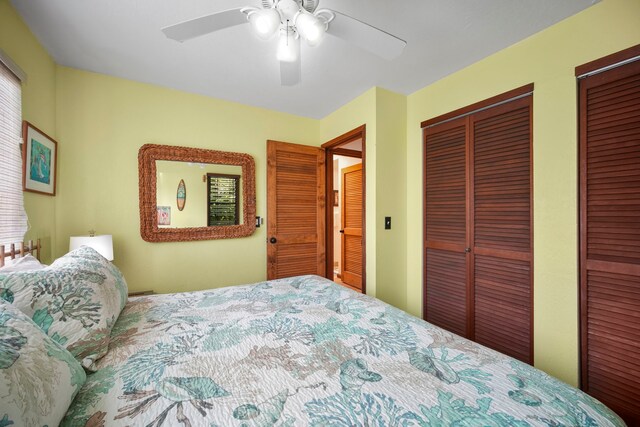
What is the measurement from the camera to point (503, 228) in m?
1.96

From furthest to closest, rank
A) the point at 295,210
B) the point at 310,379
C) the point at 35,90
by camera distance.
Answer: the point at 295,210, the point at 35,90, the point at 310,379

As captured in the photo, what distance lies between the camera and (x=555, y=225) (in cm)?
168

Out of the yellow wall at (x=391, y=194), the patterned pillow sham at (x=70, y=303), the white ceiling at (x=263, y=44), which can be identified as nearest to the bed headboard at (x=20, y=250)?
the patterned pillow sham at (x=70, y=303)

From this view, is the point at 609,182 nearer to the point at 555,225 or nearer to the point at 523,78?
the point at 555,225

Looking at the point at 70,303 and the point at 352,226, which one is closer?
the point at 70,303

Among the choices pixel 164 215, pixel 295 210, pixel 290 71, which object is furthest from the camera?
pixel 295 210

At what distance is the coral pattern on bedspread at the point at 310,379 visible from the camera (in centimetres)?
69

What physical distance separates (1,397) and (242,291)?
53.3 inches

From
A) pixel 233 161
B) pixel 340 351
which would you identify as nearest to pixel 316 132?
pixel 233 161

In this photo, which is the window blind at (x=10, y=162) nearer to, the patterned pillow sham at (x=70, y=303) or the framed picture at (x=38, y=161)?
the framed picture at (x=38, y=161)

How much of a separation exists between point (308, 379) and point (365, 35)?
Answer: 1.53 meters

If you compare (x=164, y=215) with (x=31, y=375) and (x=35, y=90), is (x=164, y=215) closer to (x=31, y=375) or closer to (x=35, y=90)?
(x=35, y=90)

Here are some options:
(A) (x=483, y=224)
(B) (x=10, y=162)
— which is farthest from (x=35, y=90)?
(A) (x=483, y=224)

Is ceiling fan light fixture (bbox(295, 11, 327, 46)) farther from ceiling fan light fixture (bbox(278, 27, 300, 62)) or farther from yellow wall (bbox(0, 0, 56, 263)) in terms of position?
yellow wall (bbox(0, 0, 56, 263))
